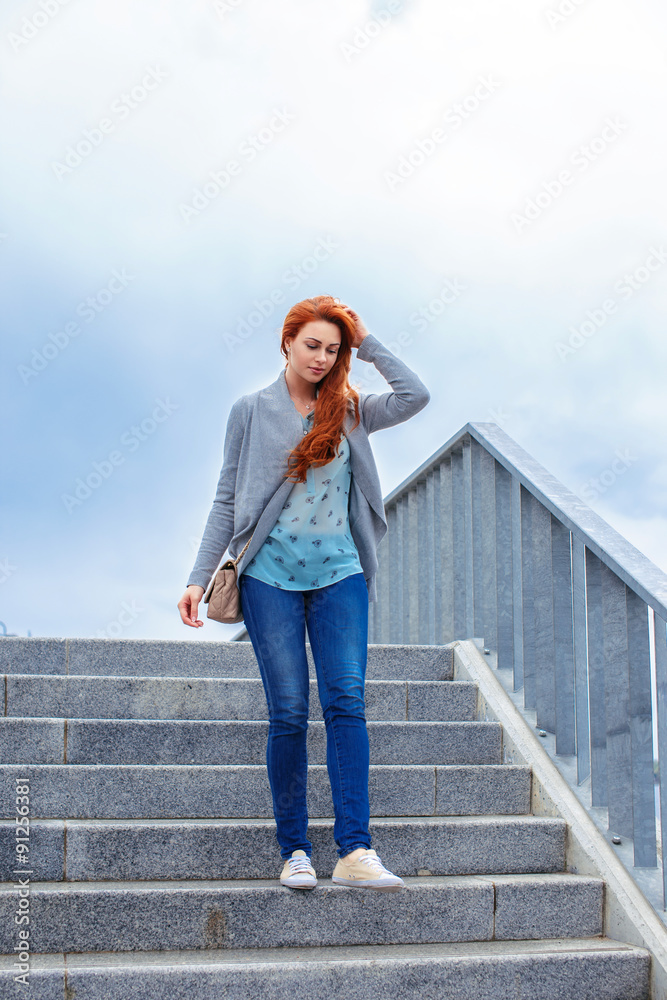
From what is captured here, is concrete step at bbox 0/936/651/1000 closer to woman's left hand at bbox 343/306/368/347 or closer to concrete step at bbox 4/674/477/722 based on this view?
concrete step at bbox 4/674/477/722

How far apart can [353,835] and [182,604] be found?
792 mm

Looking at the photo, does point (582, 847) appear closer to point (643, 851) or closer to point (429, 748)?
point (643, 851)

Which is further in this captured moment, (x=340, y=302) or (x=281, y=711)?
(x=340, y=302)

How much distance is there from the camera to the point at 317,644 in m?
2.53

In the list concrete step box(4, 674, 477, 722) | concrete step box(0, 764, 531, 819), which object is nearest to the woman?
concrete step box(0, 764, 531, 819)

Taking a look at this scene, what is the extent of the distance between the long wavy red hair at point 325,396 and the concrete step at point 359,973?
4.24 feet

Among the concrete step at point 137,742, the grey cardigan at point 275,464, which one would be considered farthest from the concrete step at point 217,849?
the grey cardigan at point 275,464

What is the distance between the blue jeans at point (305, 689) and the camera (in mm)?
2428

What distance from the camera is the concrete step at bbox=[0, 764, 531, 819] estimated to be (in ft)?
9.58

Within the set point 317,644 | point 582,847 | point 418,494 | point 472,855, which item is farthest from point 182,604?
point 418,494

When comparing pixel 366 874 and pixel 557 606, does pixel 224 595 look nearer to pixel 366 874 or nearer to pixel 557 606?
pixel 366 874

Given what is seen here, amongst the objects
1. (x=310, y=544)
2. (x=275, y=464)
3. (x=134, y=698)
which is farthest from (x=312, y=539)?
(x=134, y=698)

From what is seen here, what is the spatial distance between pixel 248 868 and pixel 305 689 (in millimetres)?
639

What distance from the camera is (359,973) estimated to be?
7.82 ft
